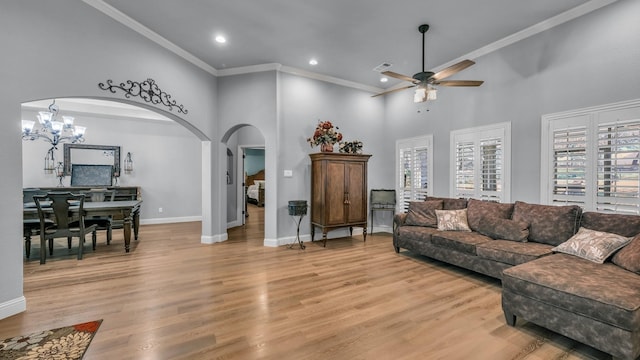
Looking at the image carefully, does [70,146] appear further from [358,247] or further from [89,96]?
[358,247]

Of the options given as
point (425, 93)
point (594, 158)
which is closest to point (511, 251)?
point (594, 158)

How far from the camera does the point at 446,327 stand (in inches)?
90.6

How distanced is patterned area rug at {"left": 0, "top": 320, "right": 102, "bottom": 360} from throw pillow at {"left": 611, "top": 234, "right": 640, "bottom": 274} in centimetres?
449

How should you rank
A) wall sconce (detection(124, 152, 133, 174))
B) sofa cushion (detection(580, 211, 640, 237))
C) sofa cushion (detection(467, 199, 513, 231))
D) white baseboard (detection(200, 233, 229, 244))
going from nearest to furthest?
sofa cushion (detection(580, 211, 640, 237)) < sofa cushion (detection(467, 199, 513, 231)) < white baseboard (detection(200, 233, 229, 244)) < wall sconce (detection(124, 152, 133, 174))

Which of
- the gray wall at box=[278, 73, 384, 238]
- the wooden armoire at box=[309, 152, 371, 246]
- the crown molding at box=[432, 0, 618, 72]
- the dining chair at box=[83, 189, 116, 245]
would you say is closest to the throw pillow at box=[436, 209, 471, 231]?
the wooden armoire at box=[309, 152, 371, 246]

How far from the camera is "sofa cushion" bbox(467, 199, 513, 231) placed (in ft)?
12.1

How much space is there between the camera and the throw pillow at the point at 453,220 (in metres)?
3.95

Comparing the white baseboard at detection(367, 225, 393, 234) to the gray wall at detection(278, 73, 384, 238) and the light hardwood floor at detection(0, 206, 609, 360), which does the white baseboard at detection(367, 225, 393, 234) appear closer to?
the gray wall at detection(278, 73, 384, 238)

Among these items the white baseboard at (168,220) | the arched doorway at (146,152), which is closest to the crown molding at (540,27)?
the arched doorway at (146,152)

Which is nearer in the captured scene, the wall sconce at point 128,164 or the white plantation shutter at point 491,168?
the white plantation shutter at point 491,168

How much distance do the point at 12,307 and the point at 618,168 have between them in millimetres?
6437

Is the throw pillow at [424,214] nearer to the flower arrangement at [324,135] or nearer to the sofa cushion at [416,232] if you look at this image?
the sofa cushion at [416,232]

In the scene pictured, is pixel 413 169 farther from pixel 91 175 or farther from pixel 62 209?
pixel 91 175

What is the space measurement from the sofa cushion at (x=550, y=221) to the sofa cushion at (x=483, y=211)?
0.64 ft
